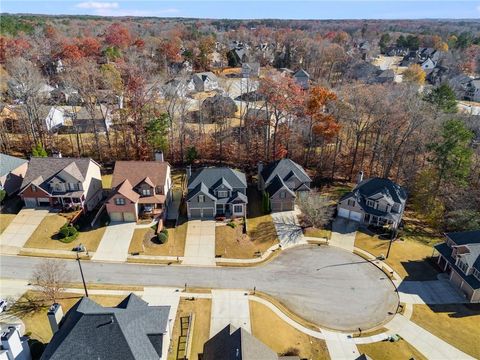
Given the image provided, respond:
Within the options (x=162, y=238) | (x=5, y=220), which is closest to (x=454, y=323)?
(x=162, y=238)

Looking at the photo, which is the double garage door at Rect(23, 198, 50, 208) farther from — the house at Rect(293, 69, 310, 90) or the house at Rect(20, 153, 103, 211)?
the house at Rect(293, 69, 310, 90)

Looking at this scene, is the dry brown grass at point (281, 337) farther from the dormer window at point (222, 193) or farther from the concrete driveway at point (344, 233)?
the dormer window at point (222, 193)

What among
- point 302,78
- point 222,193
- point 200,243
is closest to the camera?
point 200,243

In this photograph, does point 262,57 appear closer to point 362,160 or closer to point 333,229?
point 362,160

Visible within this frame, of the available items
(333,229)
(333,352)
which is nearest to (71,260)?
(333,352)

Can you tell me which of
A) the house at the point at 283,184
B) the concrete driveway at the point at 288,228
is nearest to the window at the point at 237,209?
the house at the point at 283,184

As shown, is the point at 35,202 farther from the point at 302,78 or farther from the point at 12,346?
the point at 302,78

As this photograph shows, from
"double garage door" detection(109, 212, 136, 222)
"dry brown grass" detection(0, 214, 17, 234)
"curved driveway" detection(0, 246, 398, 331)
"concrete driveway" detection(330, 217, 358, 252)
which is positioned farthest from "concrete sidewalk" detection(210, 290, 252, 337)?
"dry brown grass" detection(0, 214, 17, 234)
